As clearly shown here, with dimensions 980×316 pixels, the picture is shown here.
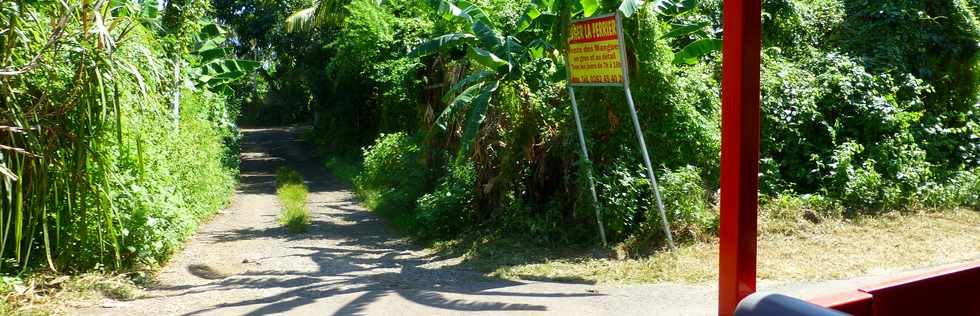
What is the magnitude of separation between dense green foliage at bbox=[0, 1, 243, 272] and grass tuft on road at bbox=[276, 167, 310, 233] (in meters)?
3.14

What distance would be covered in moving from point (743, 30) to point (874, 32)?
1116 centimetres

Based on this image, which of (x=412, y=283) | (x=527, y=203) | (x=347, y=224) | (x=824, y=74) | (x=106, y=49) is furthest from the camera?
(x=347, y=224)

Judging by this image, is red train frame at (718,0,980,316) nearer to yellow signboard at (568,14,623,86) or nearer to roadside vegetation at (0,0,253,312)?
yellow signboard at (568,14,623,86)

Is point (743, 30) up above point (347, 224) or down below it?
above

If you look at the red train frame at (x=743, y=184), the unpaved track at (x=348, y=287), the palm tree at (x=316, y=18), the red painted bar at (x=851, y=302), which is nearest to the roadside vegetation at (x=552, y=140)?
the unpaved track at (x=348, y=287)

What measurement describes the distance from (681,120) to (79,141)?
6570mm

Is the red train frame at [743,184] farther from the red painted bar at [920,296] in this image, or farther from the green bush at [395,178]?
the green bush at [395,178]

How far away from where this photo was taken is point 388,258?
1008 cm

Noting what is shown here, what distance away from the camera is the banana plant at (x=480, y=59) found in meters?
10.1

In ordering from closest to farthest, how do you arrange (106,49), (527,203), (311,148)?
(106,49) < (527,203) < (311,148)

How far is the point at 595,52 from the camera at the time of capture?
9328 millimetres

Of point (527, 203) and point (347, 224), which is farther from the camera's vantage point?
point (347, 224)

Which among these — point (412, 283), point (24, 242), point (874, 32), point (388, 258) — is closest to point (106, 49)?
point (24, 242)

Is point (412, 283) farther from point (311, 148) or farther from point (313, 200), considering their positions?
point (311, 148)
